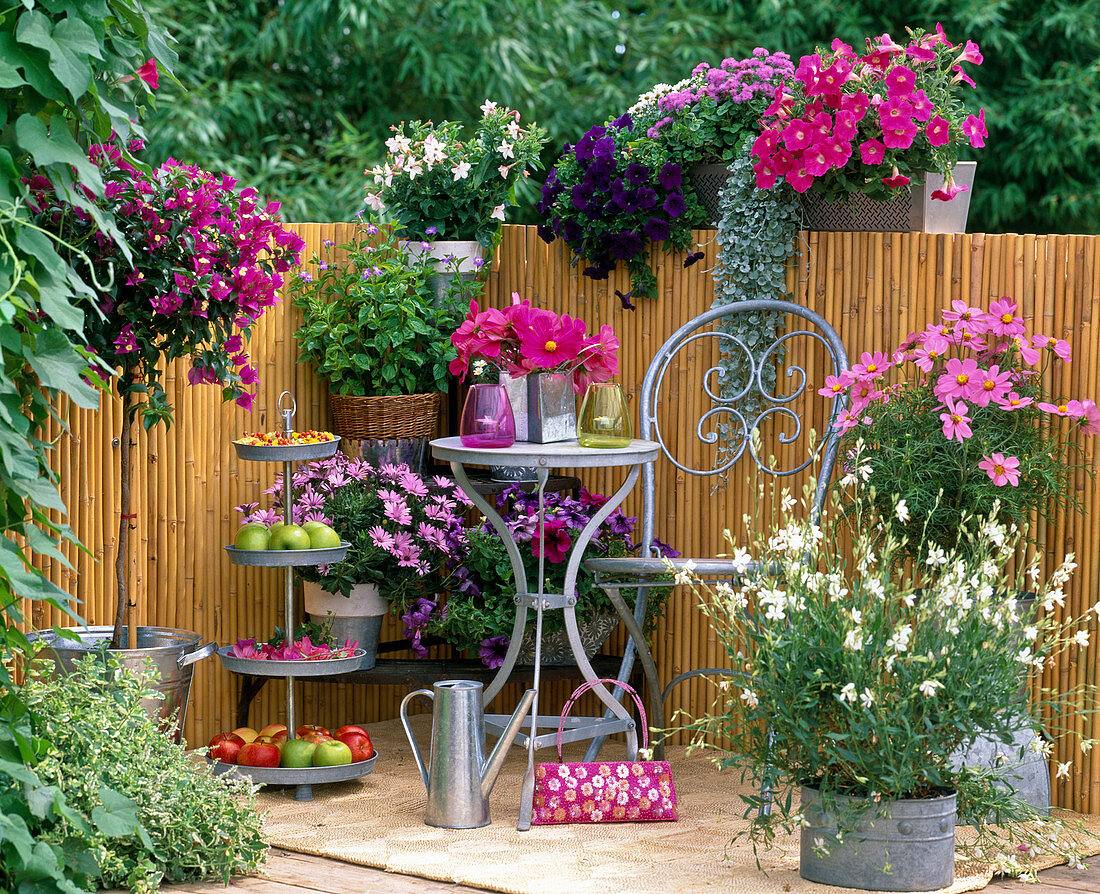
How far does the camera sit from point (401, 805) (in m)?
3.71

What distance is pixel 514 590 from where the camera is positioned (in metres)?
4.14

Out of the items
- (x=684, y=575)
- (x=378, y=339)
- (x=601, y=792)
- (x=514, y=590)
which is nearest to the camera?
(x=684, y=575)

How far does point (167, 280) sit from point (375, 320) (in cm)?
94

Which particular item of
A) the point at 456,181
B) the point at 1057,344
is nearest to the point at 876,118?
the point at 1057,344

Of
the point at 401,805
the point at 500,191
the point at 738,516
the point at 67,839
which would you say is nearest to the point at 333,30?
the point at 500,191

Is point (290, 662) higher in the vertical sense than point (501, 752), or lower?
higher

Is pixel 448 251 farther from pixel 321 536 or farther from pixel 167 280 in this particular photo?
pixel 167 280

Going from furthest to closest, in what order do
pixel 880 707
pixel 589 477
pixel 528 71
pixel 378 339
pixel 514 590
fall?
pixel 528 71 → pixel 589 477 → pixel 378 339 → pixel 514 590 → pixel 880 707

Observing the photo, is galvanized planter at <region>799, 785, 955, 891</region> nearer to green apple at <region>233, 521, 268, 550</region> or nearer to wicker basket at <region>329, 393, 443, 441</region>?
green apple at <region>233, 521, 268, 550</region>

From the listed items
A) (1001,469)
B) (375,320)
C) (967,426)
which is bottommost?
(1001,469)

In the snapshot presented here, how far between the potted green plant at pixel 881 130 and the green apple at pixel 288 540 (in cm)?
157

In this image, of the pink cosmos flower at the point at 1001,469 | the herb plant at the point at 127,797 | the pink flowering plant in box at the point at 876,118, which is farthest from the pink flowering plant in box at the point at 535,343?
the herb plant at the point at 127,797

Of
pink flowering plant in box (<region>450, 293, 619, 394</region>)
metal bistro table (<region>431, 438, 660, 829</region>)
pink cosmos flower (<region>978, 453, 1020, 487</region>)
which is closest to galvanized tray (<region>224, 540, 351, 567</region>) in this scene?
metal bistro table (<region>431, 438, 660, 829</region>)

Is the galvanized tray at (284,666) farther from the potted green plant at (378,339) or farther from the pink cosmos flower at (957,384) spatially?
the pink cosmos flower at (957,384)
